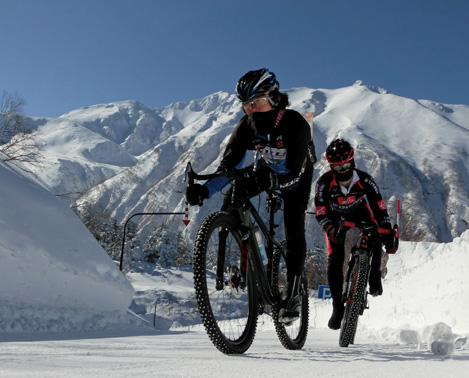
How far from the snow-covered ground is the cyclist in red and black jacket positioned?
2.64ft

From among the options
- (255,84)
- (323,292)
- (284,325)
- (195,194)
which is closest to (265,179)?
(195,194)

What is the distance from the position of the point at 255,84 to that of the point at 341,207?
2.13 metres

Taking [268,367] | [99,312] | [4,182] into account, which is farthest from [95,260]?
[268,367]

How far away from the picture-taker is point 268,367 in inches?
102

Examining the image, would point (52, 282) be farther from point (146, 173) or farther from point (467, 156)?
point (146, 173)

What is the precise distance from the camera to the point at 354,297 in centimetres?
509

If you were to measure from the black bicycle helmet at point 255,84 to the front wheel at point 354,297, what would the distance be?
238 cm

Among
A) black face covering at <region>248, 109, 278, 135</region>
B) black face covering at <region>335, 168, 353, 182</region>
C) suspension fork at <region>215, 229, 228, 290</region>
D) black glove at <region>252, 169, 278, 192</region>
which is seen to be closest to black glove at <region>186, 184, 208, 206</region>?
suspension fork at <region>215, 229, 228, 290</region>

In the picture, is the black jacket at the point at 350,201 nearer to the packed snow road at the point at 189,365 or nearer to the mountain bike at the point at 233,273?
the mountain bike at the point at 233,273

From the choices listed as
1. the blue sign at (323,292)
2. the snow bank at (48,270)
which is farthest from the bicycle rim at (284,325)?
the blue sign at (323,292)

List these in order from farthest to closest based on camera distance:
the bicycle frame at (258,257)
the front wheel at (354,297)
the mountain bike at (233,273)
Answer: the front wheel at (354,297), the bicycle frame at (258,257), the mountain bike at (233,273)

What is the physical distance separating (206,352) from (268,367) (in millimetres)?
777

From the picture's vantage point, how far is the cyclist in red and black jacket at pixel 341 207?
17.0 ft

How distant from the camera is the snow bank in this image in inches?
289
